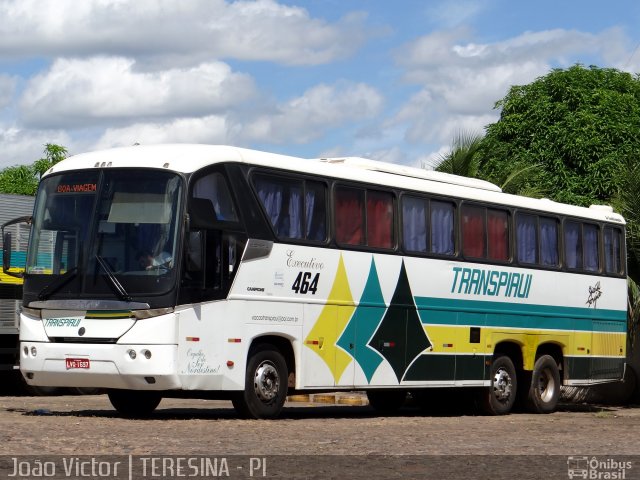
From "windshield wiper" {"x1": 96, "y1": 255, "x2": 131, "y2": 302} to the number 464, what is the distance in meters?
2.54

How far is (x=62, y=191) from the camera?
17.2m

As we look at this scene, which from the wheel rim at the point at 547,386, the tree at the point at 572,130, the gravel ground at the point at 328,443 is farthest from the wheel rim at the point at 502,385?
the tree at the point at 572,130

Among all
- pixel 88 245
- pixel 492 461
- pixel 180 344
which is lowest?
pixel 492 461

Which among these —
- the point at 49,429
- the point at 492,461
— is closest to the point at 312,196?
the point at 49,429

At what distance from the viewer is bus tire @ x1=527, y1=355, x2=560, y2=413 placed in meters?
23.2

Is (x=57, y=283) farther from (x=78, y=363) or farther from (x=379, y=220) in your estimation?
(x=379, y=220)

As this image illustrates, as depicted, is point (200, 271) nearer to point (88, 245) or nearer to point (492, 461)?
point (88, 245)

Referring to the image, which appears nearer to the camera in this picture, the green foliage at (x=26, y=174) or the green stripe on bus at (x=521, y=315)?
the green stripe on bus at (x=521, y=315)

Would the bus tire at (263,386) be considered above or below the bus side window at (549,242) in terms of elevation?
below

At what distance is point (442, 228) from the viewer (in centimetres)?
2092

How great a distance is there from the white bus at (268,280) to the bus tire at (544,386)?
1.35 ft

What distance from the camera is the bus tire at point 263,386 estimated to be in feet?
56.0

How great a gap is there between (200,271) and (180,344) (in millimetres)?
901

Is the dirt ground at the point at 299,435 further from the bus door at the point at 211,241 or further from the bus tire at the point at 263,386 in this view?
the bus door at the point at 211,241
